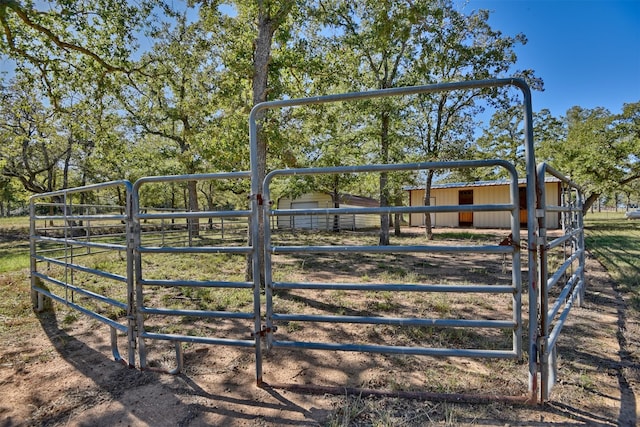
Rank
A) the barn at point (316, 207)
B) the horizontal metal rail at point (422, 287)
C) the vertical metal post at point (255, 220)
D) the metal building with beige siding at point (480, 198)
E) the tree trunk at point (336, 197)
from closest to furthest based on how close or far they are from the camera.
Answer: the horizontal metal rail at point (422, 287)
the vertical metal post at point (255, 220)
the tree trunk at point (336, 197)
the metal building with beige siding at point (480, 198)
the barn at point (316, 207)

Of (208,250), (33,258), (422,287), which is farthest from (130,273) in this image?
(33,258)

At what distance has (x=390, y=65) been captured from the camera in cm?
1141

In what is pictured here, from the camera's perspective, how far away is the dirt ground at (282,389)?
1.91 meters

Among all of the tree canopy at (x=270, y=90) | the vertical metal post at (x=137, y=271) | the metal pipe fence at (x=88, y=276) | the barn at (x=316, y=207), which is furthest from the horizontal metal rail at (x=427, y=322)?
the barn at (x=316, y=207)

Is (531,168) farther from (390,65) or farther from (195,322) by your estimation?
(390,65)

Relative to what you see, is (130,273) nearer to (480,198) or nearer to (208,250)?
(208,250)

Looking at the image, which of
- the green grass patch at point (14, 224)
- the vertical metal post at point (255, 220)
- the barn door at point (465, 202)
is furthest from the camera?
Answer: the green grass patch at point (14, 224)

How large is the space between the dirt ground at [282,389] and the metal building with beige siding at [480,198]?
1588 centimetres

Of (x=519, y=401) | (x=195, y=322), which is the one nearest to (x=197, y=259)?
(x=195, y=322)

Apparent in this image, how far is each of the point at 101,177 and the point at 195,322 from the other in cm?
2276

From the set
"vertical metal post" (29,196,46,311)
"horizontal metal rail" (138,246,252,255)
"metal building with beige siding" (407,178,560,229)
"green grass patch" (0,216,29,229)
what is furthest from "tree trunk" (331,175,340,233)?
"green grass patch" (0,216,29,229)

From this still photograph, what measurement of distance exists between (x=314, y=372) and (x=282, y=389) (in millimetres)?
337

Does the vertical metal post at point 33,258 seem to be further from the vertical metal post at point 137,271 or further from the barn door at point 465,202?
the barn door at point 465,202

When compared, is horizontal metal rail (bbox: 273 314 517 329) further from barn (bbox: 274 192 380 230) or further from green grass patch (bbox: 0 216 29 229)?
green grass patch (bbox: 0 216 29 229)
